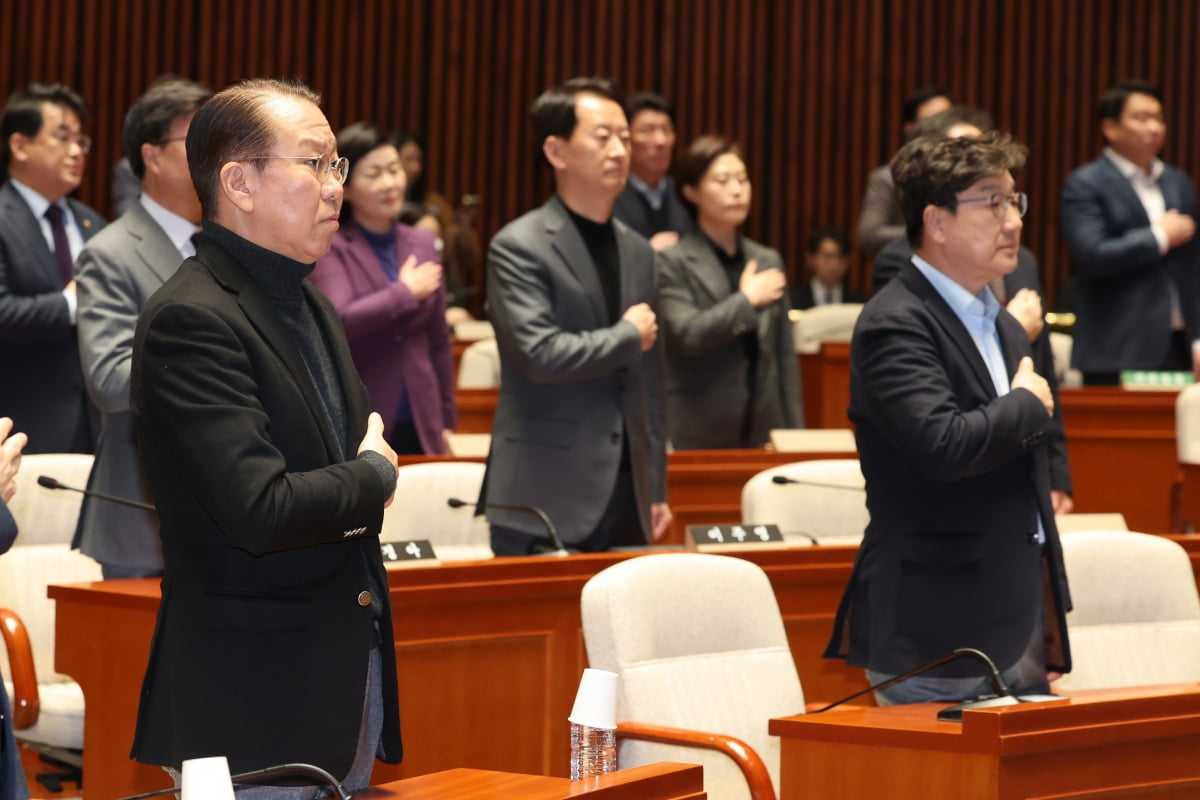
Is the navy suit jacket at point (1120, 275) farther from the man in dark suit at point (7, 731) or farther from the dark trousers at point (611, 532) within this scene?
the man in dark suit at point (7, 731)

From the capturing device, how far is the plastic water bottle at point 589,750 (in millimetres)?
2021

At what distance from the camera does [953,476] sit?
2.55 m

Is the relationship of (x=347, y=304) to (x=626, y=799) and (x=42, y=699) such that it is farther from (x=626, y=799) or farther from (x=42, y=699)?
(x=626, y=799)

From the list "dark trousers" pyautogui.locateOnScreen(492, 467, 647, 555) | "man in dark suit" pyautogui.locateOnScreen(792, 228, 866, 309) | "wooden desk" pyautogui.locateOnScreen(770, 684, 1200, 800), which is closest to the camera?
"wooden desk" pyautogui.locateOnScreen(770, 684, 1200, 800)

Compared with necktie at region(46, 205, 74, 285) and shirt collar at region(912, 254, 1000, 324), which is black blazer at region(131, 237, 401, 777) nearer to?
shirt collar at region(912, 254, 1000, 324)

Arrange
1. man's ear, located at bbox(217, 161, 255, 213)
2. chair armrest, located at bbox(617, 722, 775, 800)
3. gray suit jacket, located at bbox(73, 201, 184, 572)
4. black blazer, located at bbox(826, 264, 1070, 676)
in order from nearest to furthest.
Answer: man's ear, located at bbox(217, 161, 255, 213) < chair armrest, located at bbox(617, 722, 775, 800) < black blazer, located at bbox(826, 264, 1070, 676) < gray suit jacket, located at bbox(73, 201, 184, 572)

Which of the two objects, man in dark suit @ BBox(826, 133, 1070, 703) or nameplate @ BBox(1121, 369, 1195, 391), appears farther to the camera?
nameplate @ BBox(1121, 369, 1195, 391)

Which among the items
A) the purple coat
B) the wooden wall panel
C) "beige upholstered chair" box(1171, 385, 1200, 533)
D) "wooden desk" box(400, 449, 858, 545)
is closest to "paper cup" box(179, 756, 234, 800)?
the purple coat

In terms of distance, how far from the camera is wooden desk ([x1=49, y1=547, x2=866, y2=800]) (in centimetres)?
279

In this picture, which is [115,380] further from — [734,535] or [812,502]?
[812,502]

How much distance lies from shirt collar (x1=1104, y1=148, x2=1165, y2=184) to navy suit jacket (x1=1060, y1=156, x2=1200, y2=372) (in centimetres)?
3

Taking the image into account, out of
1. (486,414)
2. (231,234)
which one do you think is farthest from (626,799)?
(486,414)

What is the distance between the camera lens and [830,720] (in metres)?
2.35

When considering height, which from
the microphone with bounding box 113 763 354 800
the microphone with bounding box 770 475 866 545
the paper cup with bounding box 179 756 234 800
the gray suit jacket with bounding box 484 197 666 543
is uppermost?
the gray suit jacket with bounding box 484 197 666 543
